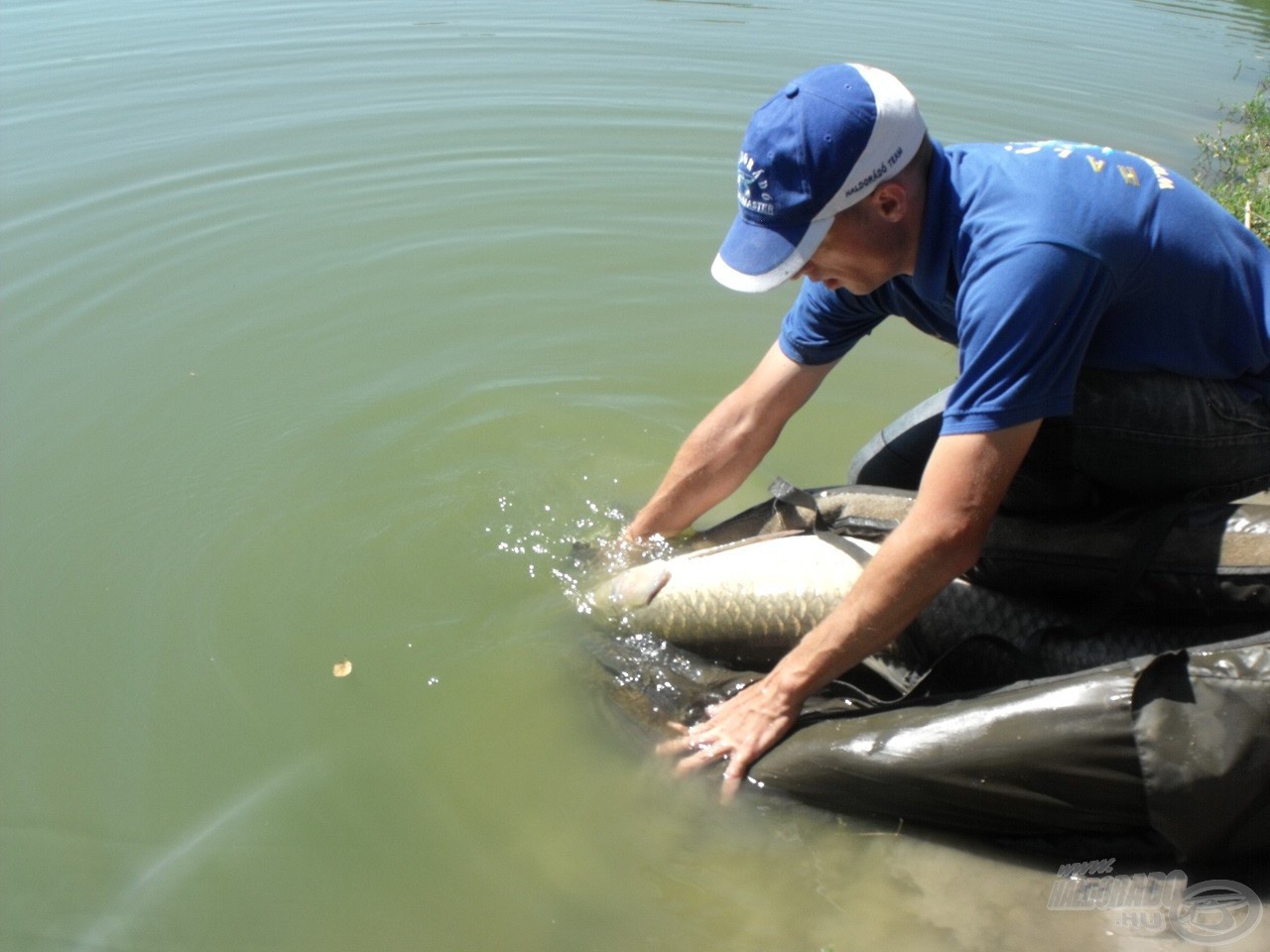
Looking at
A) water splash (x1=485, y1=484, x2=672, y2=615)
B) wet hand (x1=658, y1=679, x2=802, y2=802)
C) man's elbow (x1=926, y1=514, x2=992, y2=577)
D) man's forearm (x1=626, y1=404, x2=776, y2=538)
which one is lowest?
water splash (x1=485, y1=484, x2=672, y2=615)

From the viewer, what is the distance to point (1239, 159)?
803 centimetres

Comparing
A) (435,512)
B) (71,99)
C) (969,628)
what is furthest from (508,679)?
(71,99)

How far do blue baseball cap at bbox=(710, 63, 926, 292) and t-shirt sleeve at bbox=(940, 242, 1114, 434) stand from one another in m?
0.36

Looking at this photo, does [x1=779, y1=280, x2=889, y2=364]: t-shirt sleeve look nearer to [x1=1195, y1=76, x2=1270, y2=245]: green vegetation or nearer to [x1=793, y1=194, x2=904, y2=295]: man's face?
[x1=793, y1=194, x2=904, y2=295]: man's face

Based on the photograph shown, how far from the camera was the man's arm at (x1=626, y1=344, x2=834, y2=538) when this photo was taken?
3.75 metres

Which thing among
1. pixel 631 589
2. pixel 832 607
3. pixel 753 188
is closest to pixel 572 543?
pixel 631 589

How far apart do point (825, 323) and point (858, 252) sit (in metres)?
0.61

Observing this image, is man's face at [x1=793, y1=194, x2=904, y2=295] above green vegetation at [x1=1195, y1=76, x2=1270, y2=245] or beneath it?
above

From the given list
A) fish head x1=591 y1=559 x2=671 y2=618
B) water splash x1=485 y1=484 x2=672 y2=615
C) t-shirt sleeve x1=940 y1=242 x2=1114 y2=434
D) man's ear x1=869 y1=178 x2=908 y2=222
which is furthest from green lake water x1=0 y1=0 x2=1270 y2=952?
man's ear x1=869 y1=178 x2=908 y2=222

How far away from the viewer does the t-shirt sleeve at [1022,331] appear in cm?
262

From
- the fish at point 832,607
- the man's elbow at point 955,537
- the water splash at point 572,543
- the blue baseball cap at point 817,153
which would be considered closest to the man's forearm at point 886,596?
the man's elbow at point 955,537

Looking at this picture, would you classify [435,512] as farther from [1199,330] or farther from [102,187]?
[102,187]

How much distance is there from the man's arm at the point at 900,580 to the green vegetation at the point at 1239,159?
4795mm

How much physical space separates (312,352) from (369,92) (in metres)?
4.26
